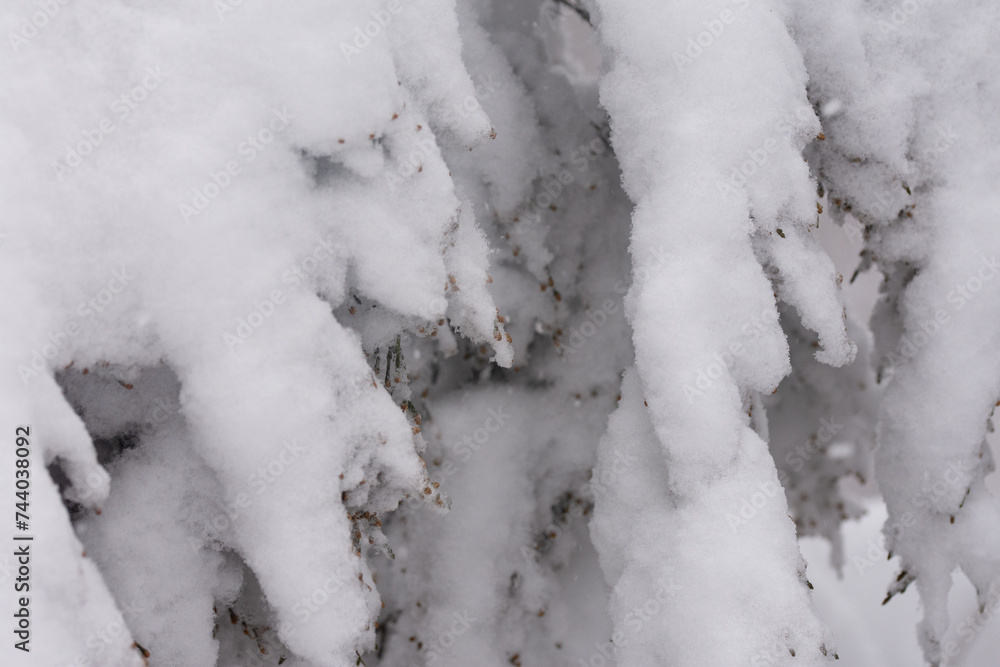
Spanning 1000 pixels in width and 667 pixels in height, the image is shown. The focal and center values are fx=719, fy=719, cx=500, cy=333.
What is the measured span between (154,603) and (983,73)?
Answer: 196cm

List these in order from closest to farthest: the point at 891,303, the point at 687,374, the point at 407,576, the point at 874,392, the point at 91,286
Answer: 1. the point at 91,286
2. the point at 687,374
3. the point at 891,303
4. the point at 407,576
5. the point at 874,392

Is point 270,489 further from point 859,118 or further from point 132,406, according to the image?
point 859,118

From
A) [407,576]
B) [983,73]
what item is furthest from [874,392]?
[407,576]

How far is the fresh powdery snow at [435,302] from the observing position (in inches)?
41.8

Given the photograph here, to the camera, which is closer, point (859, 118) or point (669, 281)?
point (669, 281)

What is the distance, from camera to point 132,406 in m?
1.17

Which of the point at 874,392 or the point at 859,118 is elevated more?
the point at 859,118

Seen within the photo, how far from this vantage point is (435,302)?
1186 mm

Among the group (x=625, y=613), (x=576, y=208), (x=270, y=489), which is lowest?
(x=625, y=613)

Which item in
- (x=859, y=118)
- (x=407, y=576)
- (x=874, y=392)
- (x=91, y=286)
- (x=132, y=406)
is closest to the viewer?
(x=91, y=286)

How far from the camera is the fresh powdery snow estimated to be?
1061mm

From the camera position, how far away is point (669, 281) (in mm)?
1314

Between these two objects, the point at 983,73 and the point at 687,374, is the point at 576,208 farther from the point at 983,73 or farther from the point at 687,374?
the point at 983,73

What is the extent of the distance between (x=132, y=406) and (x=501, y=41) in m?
1.29
